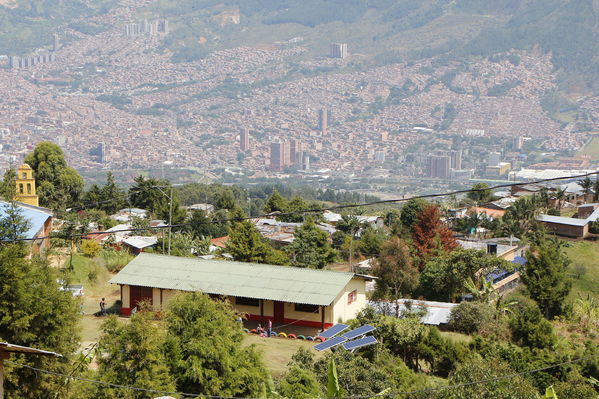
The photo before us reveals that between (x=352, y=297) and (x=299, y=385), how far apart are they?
961 centimetres

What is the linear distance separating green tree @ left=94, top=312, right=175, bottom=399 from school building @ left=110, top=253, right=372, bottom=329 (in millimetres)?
8373

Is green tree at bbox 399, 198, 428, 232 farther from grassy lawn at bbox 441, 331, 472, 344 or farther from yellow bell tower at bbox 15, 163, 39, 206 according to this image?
yellow bell tower at bbox 15, 163, 39, 206

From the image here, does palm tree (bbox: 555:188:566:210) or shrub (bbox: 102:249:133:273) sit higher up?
palm tree (bbox: 555:188:566:210)

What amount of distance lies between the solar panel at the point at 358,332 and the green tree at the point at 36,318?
7002 millimetres

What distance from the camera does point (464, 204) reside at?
55688mm

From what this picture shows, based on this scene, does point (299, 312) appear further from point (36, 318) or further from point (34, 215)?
point (34, 215)

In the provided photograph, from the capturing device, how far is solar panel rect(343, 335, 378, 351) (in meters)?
19.3

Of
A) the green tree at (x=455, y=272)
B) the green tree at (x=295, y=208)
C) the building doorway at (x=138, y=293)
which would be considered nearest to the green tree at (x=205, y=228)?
the green tree at (x=295, y=208)

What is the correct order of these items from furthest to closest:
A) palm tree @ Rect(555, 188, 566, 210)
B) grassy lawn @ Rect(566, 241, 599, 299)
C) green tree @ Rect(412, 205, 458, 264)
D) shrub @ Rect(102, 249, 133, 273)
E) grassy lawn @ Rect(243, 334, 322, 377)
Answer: palm tree @ Rect(555, 188, 566, 210) → grassy lawn @ Rect(566, 241, 599, 299) → green tree @ Rect(412, 205, 458, 264) → shrub @ Rect(102, 249, 133, 273) → grassy lawn @ Rect(243, 334, 322, 377)

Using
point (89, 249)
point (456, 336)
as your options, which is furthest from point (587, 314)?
point (89, 249)

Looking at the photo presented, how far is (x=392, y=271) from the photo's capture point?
27.9 meters

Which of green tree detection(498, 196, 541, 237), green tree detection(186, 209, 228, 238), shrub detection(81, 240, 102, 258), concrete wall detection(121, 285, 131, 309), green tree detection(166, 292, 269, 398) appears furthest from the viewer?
green tree detection(186, 209, 228, 238)

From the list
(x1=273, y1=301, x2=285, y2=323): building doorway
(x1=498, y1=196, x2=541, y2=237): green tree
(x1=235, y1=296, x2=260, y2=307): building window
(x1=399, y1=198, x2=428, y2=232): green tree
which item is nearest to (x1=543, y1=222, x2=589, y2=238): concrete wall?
(x1=498, y1=196, x2=541, y2=237): green tree

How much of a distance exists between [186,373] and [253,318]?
890cm
